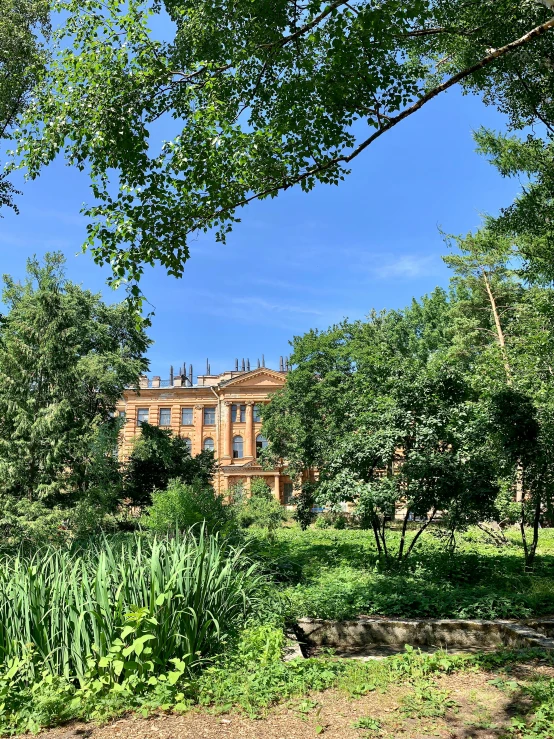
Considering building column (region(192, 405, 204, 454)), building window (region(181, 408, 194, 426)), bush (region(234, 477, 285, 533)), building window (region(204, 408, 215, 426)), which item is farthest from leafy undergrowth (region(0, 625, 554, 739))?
building window (region(181, 408, 194, 426))

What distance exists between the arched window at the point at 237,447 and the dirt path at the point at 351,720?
45.6m

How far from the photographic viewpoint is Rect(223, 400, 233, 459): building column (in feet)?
160

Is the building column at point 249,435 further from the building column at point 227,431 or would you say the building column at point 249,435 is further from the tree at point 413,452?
the tree at point 413,452

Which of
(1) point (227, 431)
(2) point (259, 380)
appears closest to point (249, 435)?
(1) point (227, 431)

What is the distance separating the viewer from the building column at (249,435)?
48781 mm

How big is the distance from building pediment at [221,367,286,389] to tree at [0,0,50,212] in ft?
120

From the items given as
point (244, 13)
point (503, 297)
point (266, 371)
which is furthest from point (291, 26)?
point (266, 371)

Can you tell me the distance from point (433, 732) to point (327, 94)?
6.14m

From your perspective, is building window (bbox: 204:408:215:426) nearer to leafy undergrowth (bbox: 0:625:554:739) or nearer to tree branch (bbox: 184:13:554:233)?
tree branch (bbox: 184:13:554:233)

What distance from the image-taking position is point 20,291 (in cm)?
2803

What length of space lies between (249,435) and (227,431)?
1.99 meters

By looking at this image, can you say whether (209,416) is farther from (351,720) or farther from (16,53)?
(351,720)

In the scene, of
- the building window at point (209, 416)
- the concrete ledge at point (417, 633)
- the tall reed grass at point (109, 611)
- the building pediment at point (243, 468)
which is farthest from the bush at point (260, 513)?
the building window at point (209, 416)

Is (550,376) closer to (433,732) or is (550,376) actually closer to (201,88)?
(201,88)
